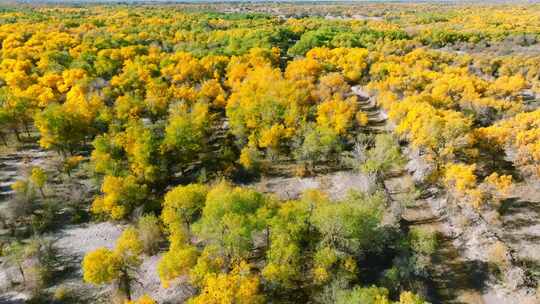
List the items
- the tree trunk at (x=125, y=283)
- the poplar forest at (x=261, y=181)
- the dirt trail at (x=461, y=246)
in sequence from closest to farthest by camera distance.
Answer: the tree trunk at (x=125, y=283)
the dirt trail at (x=461, y=246)
the poplar forest at (x=261, y=181)

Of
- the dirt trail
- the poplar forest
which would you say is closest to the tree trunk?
the poplar forest

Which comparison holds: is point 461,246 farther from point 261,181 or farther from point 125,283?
point 125,283

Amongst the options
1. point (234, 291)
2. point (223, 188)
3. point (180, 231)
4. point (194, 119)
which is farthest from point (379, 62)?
point (234, 291)

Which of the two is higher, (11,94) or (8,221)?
(11,94)

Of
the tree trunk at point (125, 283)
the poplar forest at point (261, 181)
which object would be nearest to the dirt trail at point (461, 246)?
the poplar forest at point (261, 181)

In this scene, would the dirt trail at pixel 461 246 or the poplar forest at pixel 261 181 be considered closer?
the dirt trail at pixel 461 246

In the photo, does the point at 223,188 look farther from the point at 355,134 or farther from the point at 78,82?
the point at 78,82

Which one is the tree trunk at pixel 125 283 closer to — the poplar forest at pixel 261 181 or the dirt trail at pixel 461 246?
the poplar forest at pixel 261 181

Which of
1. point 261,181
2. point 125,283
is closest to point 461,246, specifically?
point 261,181

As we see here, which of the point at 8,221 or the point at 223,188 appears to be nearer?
the point at 223,188
